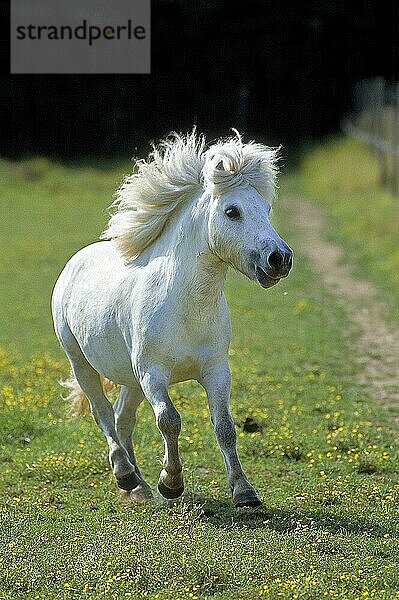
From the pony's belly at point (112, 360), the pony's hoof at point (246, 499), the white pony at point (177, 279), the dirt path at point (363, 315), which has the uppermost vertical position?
the white pony at point (177, 279)

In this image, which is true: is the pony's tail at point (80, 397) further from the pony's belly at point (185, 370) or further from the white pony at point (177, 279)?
the pony's belly at point (185, 370)

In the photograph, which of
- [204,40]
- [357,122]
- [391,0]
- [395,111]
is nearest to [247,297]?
[395,111]

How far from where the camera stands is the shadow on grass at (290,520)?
5.38 m

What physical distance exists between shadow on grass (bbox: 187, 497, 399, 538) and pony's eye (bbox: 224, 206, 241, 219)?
1.60 meters

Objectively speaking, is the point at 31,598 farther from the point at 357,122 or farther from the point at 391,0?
the point at 391,0

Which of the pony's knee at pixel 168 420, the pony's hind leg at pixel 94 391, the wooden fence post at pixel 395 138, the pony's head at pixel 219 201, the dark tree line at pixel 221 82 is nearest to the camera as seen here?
the pony's head at pixel 219 201

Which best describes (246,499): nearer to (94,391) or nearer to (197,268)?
(197,268)

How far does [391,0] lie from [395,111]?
1798 cm

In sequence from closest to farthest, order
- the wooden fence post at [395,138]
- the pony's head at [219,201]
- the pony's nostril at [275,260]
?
the pony's nostril at [275,260]
the pony's head at [219,201]
the wooden fence post at [395,138]

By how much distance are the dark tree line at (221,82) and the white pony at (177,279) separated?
83.3ft

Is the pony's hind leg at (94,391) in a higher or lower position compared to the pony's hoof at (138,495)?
higher

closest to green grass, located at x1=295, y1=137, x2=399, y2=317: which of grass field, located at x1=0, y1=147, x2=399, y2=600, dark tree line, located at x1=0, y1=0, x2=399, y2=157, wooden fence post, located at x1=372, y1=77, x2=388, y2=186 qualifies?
wooden fence post, located at x1=372, y1=77, x2=388, y2=186

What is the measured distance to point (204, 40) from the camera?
36156 millimetres

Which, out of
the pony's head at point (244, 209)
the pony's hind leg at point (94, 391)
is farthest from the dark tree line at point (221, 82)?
the pony's head at point (244, 209)
